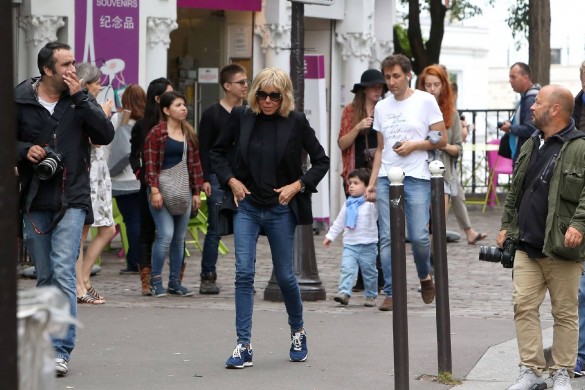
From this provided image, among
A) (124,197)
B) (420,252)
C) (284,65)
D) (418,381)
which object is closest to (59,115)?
(418,381)

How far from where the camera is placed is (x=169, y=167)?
11383 mm

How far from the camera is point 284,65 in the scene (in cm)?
1814

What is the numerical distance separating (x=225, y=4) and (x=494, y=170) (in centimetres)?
725

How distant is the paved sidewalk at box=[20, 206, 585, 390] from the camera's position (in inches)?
302

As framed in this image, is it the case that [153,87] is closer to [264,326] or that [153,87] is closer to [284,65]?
[264,326]

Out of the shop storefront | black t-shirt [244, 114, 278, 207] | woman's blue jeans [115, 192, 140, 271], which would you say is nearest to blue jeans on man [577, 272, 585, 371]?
black t-shirt [244, 114, 278, 207]

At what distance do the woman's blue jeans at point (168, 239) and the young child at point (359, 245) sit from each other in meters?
1.39

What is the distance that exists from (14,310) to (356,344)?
597cm

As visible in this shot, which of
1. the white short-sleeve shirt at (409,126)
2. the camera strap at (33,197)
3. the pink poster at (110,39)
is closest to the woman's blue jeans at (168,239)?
the white short-sleeve shirt at (409,126)

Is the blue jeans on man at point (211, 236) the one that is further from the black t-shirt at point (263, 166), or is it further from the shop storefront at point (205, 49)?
the shop storefront at point (205, 49)

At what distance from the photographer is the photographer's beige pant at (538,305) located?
727cm

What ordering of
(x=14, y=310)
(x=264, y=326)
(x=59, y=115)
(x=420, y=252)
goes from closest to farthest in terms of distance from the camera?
(x=14, y=310) < (x=59, y=115) < (x=264, y=326) < (x=420, y=252)

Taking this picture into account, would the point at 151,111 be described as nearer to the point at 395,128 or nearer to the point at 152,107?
the point at 152,107

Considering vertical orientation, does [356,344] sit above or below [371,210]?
below
